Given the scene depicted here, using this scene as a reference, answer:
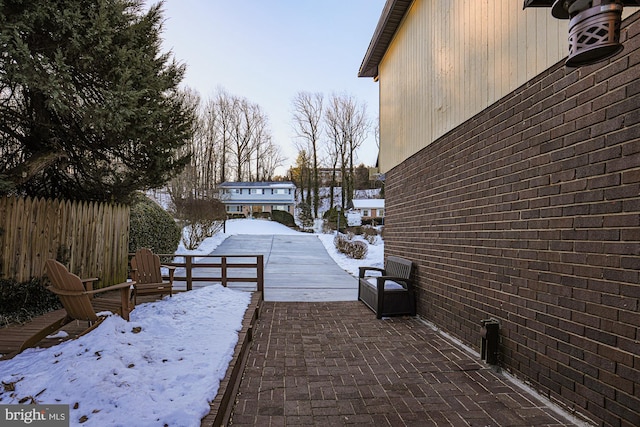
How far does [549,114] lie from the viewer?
2.92 m

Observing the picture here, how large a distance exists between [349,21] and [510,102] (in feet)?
29.2

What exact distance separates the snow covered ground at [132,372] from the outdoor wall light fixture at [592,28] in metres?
3.01

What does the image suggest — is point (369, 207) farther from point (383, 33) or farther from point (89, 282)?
point (89, 282)

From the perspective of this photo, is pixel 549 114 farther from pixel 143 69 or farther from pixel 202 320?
pixel 143 69

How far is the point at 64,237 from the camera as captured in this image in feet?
17.3

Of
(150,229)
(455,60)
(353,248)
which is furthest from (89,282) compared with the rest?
(353,248)

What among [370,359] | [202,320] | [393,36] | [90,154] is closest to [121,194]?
[90,154]

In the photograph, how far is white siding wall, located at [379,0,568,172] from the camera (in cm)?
312

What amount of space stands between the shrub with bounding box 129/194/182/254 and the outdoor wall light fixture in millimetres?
8109

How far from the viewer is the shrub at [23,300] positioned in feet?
14.3

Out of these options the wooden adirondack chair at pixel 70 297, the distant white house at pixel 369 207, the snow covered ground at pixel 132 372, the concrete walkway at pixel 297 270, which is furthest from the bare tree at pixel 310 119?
the wooden adirondack chair at pixel 70 297

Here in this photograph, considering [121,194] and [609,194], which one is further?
[121,194]

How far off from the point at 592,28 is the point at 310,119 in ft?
109

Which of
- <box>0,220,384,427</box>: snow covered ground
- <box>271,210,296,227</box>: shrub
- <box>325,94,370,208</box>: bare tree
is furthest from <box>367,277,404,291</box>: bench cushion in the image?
<box>325,94,370,208</box>: bare tree
